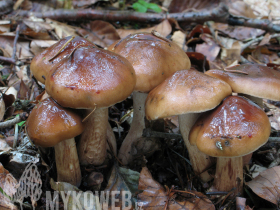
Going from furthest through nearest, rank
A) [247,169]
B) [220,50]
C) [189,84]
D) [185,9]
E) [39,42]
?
1. [185,9]
2. [220,50]
3. [39,42]
4. [247,169]
5. [189,84]

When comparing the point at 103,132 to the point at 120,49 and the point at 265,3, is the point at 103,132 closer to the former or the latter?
the point at 120,49

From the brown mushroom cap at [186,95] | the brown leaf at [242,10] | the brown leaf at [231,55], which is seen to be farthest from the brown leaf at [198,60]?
the brown leaf at [242,10]

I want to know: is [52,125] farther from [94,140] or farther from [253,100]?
[253,100]

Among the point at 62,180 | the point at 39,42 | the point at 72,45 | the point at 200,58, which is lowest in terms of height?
the point at 62,180

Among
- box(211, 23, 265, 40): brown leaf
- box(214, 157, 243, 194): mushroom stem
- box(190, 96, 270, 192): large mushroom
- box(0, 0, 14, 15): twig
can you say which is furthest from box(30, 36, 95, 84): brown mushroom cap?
box(211, 23, 265, 40): brown leaf

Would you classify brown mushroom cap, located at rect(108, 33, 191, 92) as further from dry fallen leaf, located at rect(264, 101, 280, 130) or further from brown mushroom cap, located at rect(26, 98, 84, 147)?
dry fallen leaf, located at rect(264, 101, 280, 130)

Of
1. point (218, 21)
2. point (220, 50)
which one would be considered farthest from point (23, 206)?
point (218, 21)
